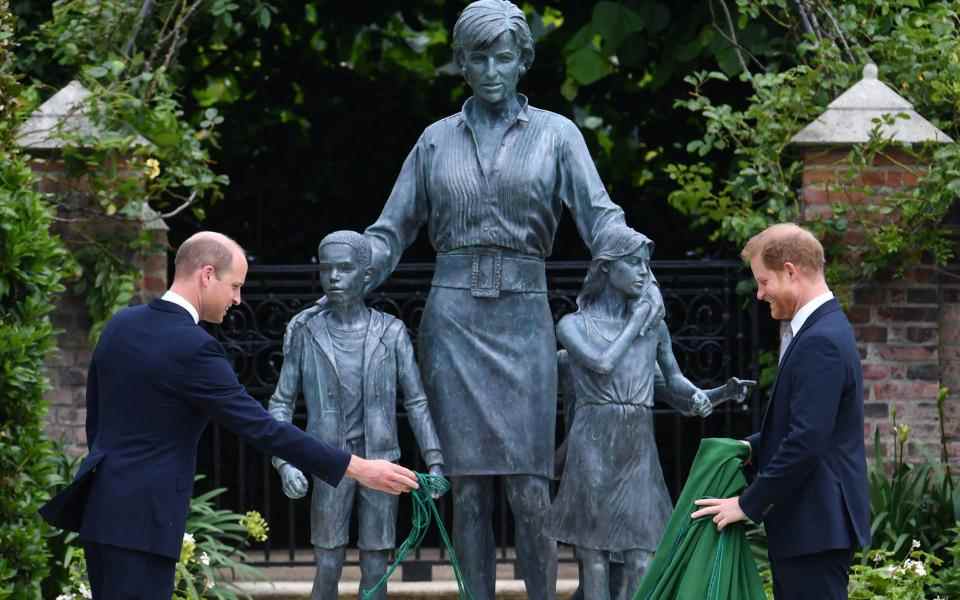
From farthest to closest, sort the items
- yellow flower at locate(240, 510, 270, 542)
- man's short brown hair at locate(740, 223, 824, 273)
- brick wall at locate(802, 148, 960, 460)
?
Result: brick wall at locate(802, 148, 960, 460)
yellow flower at locate(240, 510, 270, 542)
man's short brown hair at locate(740, 223, 824, 273)

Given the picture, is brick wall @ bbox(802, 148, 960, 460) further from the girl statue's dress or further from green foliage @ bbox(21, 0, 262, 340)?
green foliage @ bbox(21, 0, 262, 340)

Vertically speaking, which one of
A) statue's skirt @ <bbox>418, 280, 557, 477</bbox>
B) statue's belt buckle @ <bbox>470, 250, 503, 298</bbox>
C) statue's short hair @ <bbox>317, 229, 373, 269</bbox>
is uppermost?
statue's short hair @ <bbox>317, 229, 373, 269</bbox>

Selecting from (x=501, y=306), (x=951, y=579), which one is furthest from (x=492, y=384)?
(x=951, y=579)

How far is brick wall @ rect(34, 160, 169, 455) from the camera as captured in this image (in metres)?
8.40

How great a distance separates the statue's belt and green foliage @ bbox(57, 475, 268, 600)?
206cm

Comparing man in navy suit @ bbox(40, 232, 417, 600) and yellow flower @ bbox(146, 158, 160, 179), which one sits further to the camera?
yellow flower @ bbox(146, 158, 160, 179)

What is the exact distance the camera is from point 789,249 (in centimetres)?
480

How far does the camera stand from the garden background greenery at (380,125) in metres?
7.01

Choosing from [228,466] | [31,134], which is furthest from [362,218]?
[31,134]

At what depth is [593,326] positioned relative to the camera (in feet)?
18.8

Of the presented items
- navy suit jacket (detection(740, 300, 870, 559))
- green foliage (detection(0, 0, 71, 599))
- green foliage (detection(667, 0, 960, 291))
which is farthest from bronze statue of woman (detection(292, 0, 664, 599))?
green foliage (detection(667, 0, 960, 291))

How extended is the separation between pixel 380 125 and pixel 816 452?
6.01m

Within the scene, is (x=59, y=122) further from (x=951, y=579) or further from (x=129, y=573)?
(x=951, y=579)

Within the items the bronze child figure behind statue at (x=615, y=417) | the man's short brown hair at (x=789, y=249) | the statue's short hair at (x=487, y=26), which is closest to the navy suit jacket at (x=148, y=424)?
the bronze child figure behind statue at (x=615, y=417)
